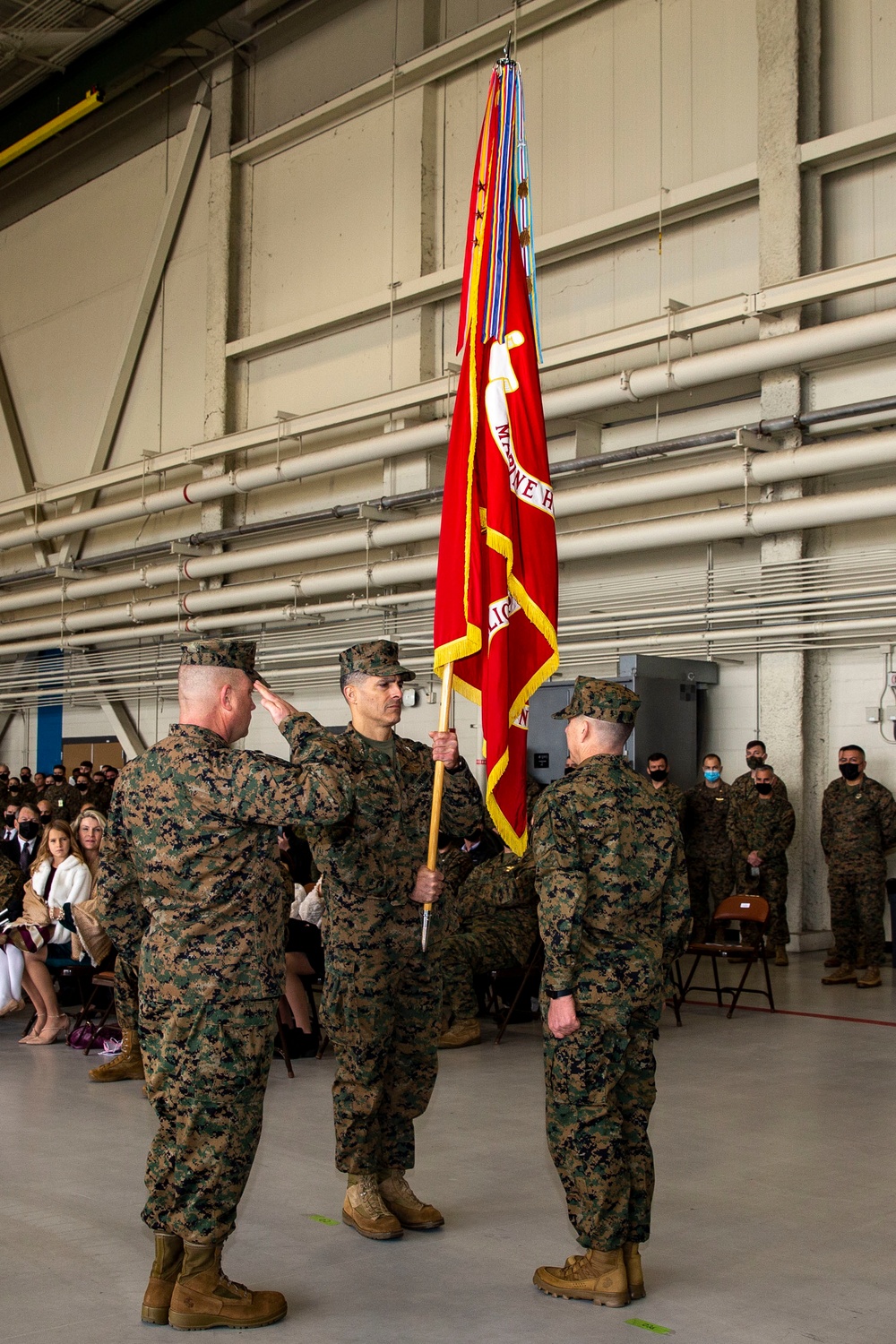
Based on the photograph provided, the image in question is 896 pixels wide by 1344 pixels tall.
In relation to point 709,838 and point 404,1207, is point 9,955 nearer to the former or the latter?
point 404,1207

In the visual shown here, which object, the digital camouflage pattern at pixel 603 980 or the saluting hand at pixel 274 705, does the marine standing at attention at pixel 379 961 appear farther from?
the digital camouflage pattern at pixel 603 980

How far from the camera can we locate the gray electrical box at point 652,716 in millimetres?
10172

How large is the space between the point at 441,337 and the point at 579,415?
236 cm

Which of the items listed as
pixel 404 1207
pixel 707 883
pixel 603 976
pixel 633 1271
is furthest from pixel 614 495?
pixel 633 1271

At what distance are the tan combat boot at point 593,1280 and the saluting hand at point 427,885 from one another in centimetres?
102

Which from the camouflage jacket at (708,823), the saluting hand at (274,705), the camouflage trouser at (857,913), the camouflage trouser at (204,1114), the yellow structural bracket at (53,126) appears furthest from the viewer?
the yellow structural bracket at (53,126)

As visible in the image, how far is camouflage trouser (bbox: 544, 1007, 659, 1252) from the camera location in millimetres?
3283

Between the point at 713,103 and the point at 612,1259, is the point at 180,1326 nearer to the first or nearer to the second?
the point at 612,1259

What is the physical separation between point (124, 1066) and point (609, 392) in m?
6.79

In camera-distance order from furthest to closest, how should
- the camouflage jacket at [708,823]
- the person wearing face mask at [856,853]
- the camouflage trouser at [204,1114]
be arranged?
1. the camouflage jacket at [708,823]
2. the person wearing face mask at [856,853]
3. the camouflage trouser at [204,1114]

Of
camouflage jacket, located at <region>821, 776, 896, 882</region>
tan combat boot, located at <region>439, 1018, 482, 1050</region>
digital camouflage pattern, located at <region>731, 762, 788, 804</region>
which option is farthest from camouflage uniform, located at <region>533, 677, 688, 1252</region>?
digital camouflage pattern, located at <region>731, 762, 788, 804</region>

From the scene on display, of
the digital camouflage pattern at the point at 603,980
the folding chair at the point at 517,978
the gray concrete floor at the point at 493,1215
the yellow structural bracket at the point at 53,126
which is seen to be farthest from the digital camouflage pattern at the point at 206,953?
the yellow structural bracket at the point at 53,126

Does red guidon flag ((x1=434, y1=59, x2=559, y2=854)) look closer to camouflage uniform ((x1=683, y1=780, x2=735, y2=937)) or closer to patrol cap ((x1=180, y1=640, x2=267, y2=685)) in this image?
patrol cap ((x1=180, y1=640, x2=267, y2=685))

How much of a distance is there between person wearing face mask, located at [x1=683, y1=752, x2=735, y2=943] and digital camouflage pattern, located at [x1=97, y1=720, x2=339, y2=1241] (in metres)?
7.42
